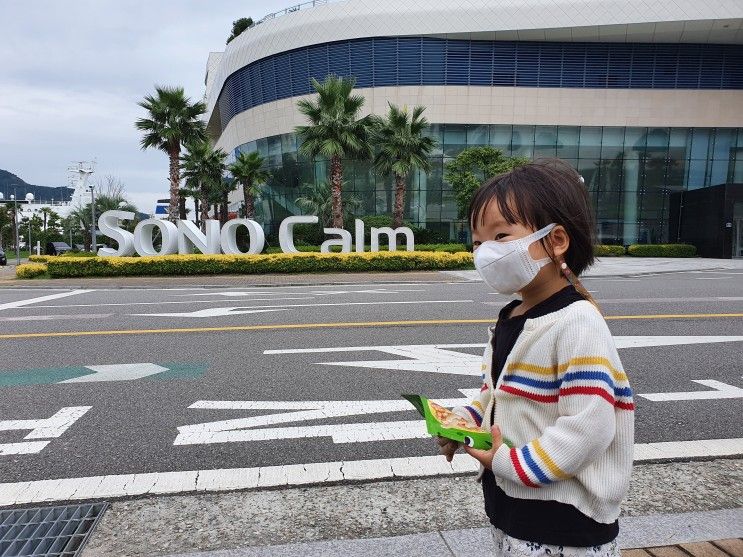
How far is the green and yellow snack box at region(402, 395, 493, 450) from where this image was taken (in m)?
1.40

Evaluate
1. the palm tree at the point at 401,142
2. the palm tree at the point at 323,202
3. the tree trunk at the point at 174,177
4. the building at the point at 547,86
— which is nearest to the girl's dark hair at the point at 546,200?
the palm tree at the point at 401,142

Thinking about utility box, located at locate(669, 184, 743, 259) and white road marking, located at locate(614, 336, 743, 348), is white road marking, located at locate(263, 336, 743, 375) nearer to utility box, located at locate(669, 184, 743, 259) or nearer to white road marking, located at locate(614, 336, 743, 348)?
white road marking, located at locate(614, 336, 743, 348)

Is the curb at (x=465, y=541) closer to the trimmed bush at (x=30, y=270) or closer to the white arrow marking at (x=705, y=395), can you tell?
the white arrow marking at (x=705, y=395)

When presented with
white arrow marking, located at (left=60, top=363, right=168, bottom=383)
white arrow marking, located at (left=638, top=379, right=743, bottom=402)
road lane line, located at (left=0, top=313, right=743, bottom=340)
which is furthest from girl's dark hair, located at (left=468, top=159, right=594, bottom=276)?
road lane line, located at (left=0, top=313, right=743, bottom=340)

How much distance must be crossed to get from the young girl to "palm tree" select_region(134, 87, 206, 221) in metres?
27.3

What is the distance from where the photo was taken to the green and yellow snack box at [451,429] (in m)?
1.40

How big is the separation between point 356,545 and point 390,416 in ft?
6.41

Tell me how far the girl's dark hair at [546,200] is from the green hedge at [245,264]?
65.3 ft

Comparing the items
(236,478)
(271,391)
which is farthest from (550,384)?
(271,391)

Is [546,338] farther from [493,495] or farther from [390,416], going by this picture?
[390,416]

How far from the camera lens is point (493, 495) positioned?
1584 mm

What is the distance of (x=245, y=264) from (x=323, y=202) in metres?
14.2

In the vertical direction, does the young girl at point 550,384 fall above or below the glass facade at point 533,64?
below

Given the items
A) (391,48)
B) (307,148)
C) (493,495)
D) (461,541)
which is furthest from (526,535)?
(391,48)
